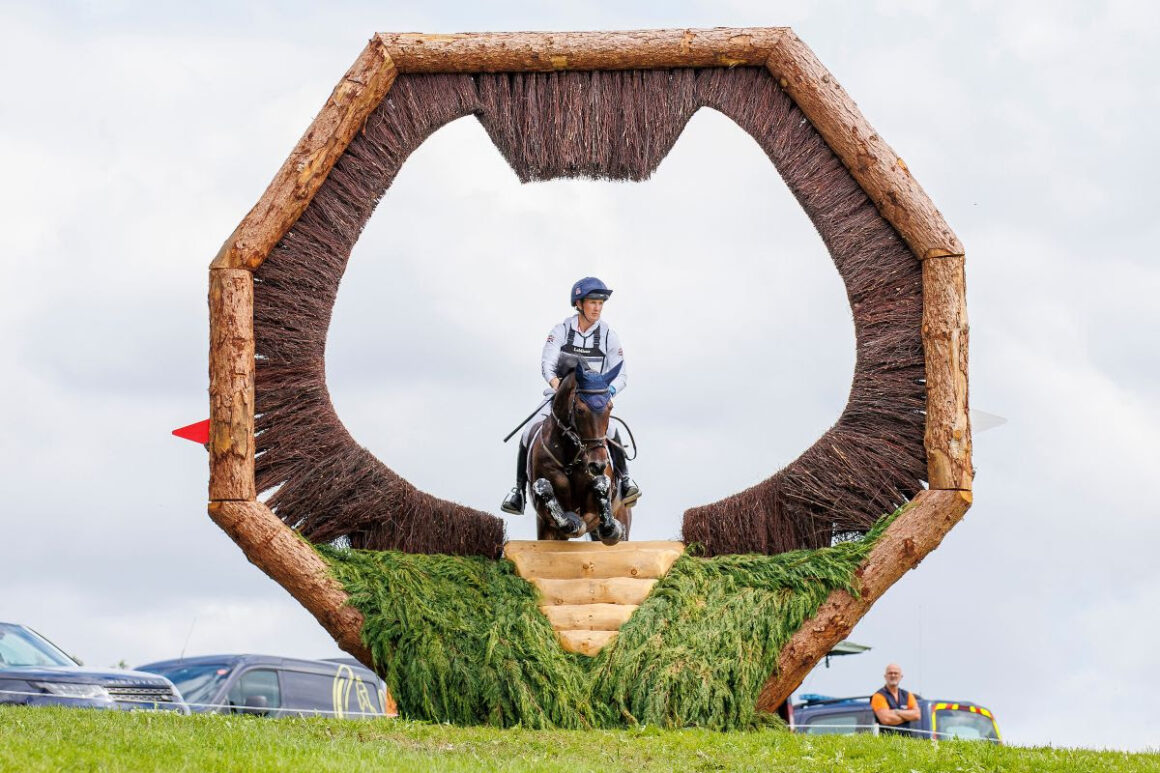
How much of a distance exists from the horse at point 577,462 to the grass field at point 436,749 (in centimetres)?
177

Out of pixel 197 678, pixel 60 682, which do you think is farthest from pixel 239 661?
pixel 60 682

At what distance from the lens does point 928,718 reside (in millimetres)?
15539

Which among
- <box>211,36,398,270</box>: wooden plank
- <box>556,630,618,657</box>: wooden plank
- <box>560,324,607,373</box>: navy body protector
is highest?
<box>211,36,398,270</box>: wooden plank

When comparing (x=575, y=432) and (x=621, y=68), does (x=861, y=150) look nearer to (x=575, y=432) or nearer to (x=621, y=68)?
(x=621, y=68)

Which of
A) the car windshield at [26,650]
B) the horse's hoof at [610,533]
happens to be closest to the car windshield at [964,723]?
the horse's hoof at [610,533]

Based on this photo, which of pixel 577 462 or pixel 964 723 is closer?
pixel 577 462

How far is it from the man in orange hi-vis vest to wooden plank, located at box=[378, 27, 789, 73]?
17.7 feet

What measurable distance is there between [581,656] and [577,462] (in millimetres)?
1465

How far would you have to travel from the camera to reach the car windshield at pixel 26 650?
13391mm

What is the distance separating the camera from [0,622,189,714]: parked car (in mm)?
12672

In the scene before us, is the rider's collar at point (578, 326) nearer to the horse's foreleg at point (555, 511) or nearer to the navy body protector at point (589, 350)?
the navy body protector at point (589, 350)

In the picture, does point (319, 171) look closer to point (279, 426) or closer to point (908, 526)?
point (279, 426)

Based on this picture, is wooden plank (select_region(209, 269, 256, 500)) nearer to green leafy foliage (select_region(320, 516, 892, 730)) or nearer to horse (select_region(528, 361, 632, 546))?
green leafy foliage (select_region(320, 516, 892, 730))

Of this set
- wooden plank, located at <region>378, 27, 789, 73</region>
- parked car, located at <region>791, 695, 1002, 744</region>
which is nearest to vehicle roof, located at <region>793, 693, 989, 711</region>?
parked car, located at <region>791, 695, 1002, 744</region>
